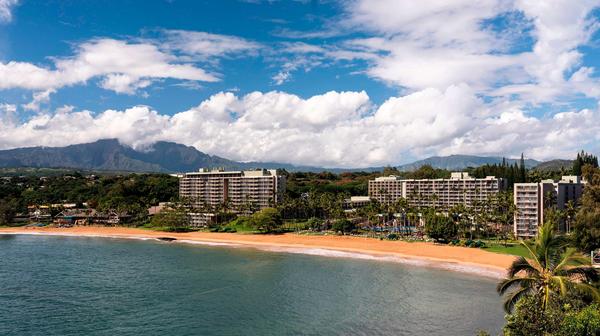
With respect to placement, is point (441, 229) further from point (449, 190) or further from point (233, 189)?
point (233, 189)

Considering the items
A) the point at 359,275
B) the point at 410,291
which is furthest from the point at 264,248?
the point at 410,291

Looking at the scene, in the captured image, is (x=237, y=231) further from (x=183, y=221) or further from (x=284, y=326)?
(x=284, y=326)

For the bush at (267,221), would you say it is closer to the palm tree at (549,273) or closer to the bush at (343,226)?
the bush at (343,226)

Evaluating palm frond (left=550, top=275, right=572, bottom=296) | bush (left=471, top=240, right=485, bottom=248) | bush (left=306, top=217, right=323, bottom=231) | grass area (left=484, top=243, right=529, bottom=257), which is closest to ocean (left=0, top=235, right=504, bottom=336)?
grass area (left=484, top=243, right=529, bottom=257)

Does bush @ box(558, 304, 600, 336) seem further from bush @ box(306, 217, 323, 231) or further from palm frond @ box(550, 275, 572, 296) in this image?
bush @ box(306, 217, 323, 231)

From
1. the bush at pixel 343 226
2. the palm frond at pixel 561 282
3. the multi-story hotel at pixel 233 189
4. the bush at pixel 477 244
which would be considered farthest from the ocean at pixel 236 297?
the multi-story hotel at pixel 233 189
